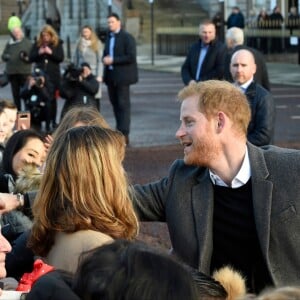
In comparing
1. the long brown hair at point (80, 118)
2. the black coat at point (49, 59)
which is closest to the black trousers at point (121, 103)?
the black coat at point (49, 59)

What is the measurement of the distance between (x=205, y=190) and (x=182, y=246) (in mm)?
271

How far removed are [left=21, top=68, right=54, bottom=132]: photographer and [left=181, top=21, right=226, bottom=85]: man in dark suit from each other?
12.8ft

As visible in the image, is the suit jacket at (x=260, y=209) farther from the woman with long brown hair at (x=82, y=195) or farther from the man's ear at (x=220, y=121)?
the woman with long brown hair at (x=82, y=195)

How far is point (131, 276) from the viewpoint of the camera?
2.41 m

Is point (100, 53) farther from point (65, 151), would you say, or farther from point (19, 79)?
point (65, 151)

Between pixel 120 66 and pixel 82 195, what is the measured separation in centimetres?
1125

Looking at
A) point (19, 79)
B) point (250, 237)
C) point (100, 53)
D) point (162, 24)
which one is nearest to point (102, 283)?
point (250, 237)

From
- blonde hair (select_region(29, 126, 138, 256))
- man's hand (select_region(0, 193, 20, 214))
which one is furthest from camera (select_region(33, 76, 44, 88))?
blonde hair (select_region(29, 126, 138, 256))

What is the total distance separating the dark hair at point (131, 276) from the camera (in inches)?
94.4

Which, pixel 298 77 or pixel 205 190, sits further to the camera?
pixel 298 77

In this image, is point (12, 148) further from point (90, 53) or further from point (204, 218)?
point (90, 53)

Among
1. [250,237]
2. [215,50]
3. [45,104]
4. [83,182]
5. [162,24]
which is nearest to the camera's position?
[83,182]

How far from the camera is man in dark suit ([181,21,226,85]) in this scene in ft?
43.3

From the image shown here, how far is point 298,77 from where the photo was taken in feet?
98.0
